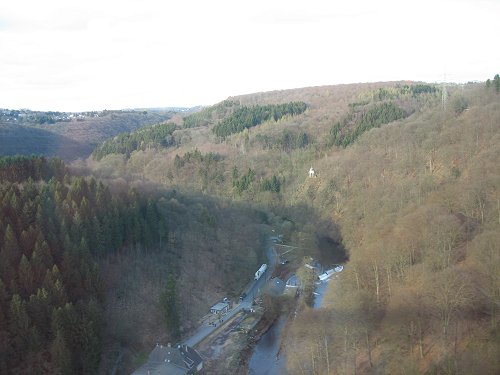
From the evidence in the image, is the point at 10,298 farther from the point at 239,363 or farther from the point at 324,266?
the point at 324,266

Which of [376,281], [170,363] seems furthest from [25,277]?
[376,281]

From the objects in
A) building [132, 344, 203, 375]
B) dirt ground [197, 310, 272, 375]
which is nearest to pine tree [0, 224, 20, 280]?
building [132, 344, 203, 375]

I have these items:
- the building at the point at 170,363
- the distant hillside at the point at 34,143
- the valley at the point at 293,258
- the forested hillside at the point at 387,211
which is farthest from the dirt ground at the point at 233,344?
the distant hillside at the point at 34,143

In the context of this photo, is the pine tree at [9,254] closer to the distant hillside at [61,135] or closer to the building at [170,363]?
the building at [170,363]

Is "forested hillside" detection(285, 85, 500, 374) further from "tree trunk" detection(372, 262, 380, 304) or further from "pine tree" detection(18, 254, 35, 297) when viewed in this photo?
"pine tree" detection(18, 254, 35, 297)

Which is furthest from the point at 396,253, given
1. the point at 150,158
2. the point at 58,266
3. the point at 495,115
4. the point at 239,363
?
the point at 150,158

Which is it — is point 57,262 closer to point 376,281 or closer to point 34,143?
point 376,281
